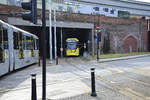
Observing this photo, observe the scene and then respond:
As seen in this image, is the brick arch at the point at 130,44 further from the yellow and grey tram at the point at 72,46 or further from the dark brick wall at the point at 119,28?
the yellow and grey tram at the point at 72,46

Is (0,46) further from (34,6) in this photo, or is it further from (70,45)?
(70,45)

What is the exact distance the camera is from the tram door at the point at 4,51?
269 inches

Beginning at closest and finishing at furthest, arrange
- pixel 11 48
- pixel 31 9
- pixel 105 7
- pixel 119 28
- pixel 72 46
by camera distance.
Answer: pixel 31 9 → pixel 11 48 → pixel 72 46 → pixel 119 28 → pixel 105 7

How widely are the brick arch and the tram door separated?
2571 centimetres

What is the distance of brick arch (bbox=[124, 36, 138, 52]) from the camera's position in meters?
28.2

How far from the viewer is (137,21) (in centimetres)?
2884

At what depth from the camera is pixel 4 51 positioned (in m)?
7.08

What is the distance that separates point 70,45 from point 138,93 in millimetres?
17628

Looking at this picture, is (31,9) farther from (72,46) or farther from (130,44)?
(130,44)

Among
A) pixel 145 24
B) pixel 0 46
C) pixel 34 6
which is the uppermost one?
pixel 145 24

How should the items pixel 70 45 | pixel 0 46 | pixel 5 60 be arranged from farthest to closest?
pixel 70 45 < pixel 5 60 < pixel 0 46

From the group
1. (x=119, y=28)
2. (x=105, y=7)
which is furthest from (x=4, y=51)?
(x=105, y=7)

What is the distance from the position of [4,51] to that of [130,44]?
2749 cm

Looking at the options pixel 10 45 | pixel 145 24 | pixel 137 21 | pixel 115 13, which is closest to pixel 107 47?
pixel 137 21
